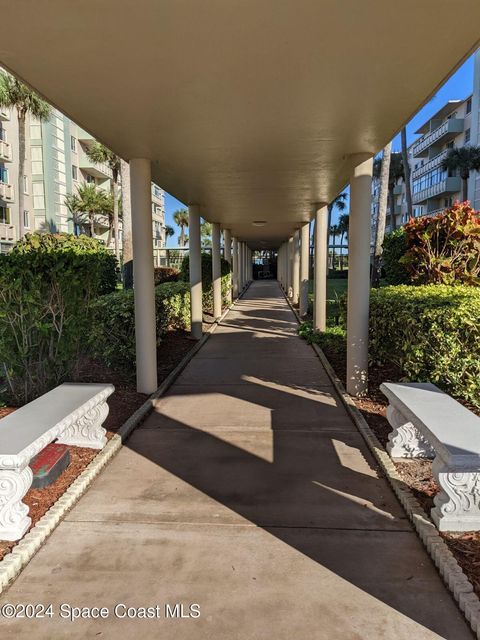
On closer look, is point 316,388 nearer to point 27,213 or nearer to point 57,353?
point 57,353

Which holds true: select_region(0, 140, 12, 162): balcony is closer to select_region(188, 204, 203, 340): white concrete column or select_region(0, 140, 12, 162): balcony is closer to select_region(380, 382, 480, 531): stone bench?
select_region(188, 204, 203, 340): white concrete column

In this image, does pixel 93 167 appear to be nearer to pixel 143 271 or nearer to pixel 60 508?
pixel 143 271

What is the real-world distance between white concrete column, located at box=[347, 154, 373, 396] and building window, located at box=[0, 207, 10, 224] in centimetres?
2735

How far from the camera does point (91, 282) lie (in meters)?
6.41

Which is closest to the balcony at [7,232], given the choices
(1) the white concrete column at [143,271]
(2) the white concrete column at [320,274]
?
(2) the white concrete column at [320,274]

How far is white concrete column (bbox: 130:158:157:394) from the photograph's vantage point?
6.63m

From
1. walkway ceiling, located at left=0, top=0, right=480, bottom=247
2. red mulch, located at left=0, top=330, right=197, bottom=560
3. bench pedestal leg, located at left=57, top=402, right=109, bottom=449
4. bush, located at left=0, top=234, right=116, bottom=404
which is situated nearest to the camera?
walkway ceiling, located at left=0, top=0, right=480, bottom=247

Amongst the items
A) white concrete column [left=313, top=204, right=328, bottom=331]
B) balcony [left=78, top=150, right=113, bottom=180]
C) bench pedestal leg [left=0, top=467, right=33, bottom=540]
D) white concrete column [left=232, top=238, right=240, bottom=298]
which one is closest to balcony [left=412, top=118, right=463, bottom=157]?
white concrete column [left=232, top=238, right=240, bottom=298]

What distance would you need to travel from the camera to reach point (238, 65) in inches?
148

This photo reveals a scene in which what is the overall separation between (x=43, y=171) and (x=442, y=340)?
113ft

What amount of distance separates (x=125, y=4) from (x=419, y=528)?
3.85 m

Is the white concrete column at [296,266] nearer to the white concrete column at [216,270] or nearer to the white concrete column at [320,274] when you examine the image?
the white concrete column at [216,270]

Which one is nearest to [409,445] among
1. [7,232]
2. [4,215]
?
[7,232]

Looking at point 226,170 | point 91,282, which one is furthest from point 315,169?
point 91,282
